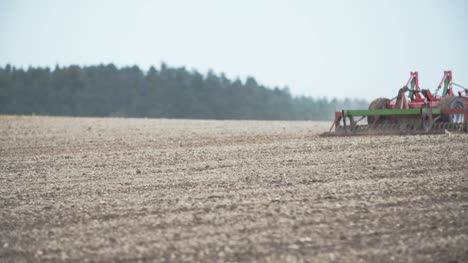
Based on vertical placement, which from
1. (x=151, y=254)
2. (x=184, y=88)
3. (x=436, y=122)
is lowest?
(x=151, y=254)

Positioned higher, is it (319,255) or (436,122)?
(436,122)

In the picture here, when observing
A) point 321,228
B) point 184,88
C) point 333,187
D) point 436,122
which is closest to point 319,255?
point 321,228

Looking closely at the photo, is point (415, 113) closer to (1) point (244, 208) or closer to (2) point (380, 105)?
(2) point (380, 105)

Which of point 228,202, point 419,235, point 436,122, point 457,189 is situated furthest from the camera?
point 436,122

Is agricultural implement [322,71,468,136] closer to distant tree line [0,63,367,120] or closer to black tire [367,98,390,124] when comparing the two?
black tire [367,98,390,124]

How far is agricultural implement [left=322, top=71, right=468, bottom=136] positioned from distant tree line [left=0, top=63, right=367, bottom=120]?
53922 mm

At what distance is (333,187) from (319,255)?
265cm

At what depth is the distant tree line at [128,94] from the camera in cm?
7019

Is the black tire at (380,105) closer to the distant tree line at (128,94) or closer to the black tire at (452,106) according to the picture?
the black tire at (452,106)

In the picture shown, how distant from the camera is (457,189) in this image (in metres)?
6.80

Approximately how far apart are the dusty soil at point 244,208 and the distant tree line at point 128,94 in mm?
59148

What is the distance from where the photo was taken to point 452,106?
15.2 m

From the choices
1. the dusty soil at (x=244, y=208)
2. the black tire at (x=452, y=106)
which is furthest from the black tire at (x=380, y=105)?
the dusty soil at (x=244, y=208)

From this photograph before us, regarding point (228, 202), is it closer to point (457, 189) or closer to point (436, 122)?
point (457, 189)
